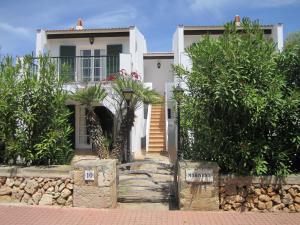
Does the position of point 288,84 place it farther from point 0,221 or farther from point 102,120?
point 102,120

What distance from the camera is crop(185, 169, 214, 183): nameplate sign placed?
730 centimetres

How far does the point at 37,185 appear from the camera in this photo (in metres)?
7.98

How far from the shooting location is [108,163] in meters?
7.71

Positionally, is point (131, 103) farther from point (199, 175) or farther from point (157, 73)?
point (157, 73)

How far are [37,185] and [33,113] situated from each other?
1659 millimetres

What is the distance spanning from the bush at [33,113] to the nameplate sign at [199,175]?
125 inches

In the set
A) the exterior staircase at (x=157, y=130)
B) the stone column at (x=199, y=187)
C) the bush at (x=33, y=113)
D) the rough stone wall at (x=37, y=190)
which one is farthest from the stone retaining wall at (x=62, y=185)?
the exterior staircase at (x=157, y=130)

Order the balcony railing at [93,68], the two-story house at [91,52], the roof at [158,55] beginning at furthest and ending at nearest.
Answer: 1. the roof at [158,55]
2. the two-story house at [91,52]
3. the balcony railing at [93,68]

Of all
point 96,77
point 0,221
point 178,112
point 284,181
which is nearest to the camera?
point 0,221

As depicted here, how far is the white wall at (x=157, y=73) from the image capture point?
80.2 ft

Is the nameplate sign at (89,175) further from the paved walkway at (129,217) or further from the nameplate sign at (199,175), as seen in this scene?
the nameplate sign at (199,175)

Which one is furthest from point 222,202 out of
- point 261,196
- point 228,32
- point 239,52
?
point 228,32

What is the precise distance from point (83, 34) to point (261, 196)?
13364mm

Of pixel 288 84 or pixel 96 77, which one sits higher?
pixel 96 77
